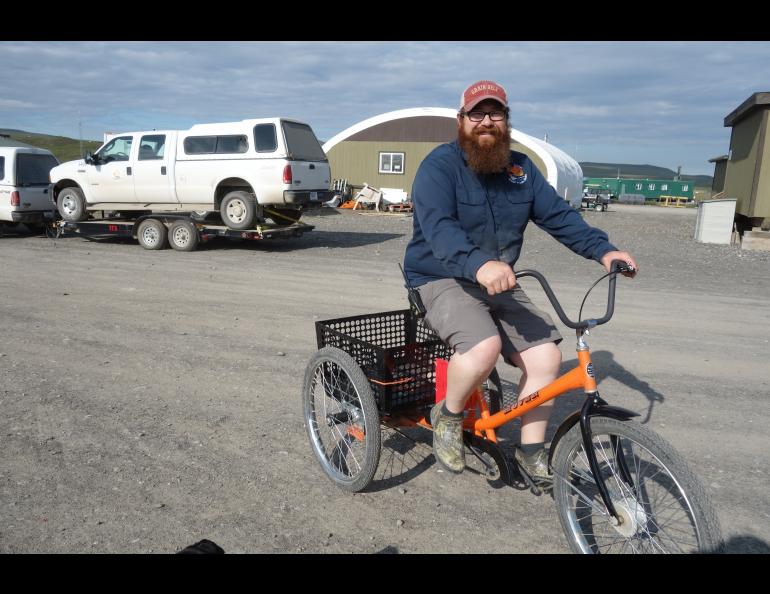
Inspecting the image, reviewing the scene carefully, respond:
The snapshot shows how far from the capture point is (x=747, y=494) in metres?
3.46

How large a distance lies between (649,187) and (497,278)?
2577 inches

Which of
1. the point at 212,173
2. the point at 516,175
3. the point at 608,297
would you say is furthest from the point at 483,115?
the point at 212,173

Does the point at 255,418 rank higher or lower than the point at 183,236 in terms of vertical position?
lower

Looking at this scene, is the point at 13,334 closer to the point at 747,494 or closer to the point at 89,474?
the point at 89,474

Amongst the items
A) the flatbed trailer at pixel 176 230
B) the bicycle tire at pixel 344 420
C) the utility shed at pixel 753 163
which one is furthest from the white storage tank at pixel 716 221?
the bicycle tire at pixel 344 420

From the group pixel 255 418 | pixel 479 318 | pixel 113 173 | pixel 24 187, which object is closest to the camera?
pixel 479 318

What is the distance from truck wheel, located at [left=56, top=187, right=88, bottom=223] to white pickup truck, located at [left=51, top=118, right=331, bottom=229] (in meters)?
0.02

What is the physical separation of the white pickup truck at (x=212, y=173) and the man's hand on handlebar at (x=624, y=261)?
35.0ft

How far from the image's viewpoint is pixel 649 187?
6141 centimetres

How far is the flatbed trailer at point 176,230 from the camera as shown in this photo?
44.1 feet

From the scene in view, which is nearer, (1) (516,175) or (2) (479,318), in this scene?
(2) (479,318)

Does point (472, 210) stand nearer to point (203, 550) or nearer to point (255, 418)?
point (203, 550)

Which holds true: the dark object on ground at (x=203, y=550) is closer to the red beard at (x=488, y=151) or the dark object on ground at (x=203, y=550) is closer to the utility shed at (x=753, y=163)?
the red beard at (x=488, y=151)
